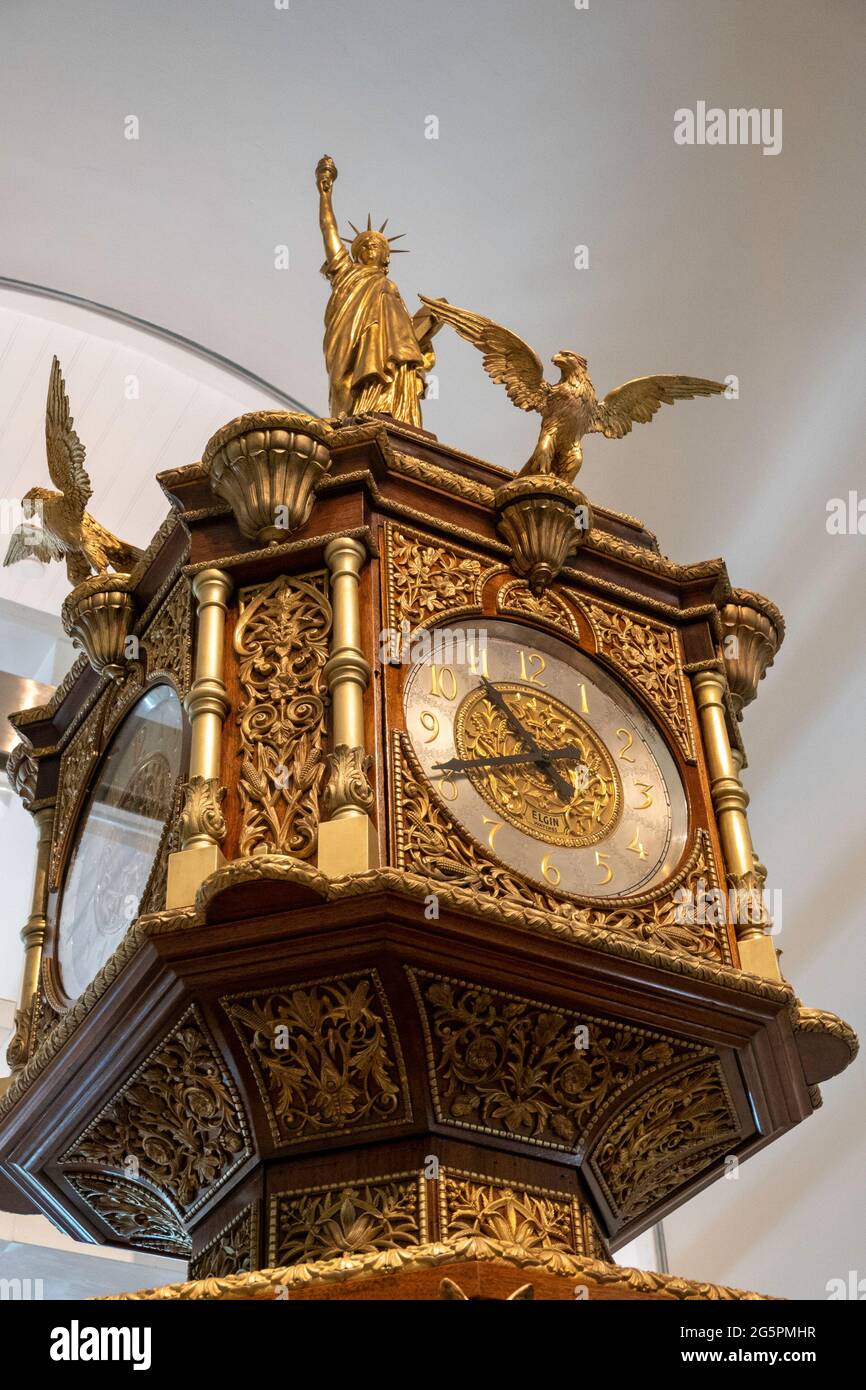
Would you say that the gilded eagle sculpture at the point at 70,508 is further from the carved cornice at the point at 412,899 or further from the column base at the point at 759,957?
the column base at the point at 759,957

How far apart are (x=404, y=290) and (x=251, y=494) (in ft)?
12.3

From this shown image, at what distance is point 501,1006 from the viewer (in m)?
3.79

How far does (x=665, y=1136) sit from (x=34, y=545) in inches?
91.5

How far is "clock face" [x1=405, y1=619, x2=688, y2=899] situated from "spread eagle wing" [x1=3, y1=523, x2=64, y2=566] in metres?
1.37

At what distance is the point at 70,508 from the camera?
4895 millimetres

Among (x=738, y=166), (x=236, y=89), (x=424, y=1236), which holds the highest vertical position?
(x=236, y=89)

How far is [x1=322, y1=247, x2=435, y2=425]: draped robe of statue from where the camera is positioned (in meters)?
5.12

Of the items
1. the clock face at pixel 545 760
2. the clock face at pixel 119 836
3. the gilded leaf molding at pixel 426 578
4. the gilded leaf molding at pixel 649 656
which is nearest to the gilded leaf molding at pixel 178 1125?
the clock face at pixel 119 836

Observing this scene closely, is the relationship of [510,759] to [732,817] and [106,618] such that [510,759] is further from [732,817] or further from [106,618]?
[106,618]

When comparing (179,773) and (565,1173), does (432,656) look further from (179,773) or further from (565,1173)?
(565,1173)

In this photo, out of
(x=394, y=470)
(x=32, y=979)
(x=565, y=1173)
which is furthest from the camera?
(x=32, y=979)

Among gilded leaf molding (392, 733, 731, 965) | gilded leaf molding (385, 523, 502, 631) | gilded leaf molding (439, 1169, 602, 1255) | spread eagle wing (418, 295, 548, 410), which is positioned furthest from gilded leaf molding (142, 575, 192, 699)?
gilded leaf molding (439, 1169, 602, 1255)

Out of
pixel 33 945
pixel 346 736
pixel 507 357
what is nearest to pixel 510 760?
pixel 346 736

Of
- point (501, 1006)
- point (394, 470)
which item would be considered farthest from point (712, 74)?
point (501, 1006)
